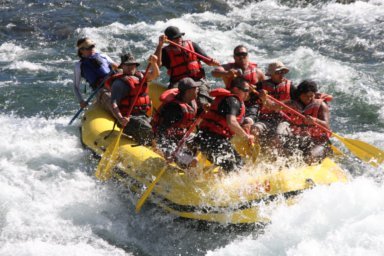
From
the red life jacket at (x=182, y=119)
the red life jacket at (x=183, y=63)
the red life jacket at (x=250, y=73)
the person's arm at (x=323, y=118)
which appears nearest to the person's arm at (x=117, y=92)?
the red life jacket at (x=182, y=119)

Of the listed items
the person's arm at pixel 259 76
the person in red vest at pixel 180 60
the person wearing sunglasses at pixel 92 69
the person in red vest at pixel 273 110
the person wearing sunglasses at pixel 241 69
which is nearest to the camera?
the person in red vest at pixel 273 110

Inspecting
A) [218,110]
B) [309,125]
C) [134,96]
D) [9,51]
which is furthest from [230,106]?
[9,51]

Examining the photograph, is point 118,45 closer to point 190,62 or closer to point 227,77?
point 190,62

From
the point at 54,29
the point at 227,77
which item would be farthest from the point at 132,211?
the point at 54,29

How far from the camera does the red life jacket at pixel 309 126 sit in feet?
23.4

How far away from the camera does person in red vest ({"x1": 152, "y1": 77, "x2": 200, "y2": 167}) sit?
6848 millimetres

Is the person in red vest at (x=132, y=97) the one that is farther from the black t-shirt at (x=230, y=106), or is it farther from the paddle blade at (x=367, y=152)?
the paddle blade at (x=367, y=152)

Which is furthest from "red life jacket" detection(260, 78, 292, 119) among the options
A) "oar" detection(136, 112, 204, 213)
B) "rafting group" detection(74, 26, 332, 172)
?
"oar" detection(136, 112, 204, 213)

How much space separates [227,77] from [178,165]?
131 cm

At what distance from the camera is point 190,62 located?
27.3ft

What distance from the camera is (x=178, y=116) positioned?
6898 millimetres

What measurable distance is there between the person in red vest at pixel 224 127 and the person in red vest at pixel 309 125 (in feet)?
2.57

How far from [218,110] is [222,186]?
818mm

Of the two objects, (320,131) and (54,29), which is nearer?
(320,131)
